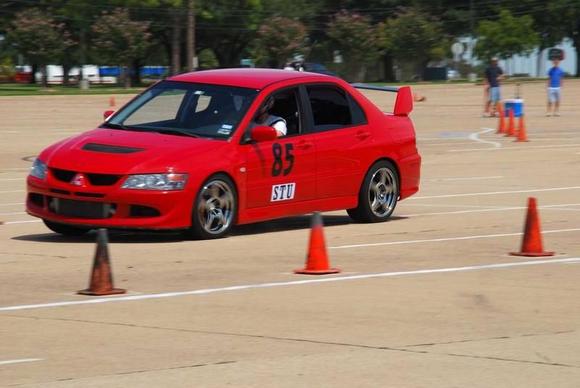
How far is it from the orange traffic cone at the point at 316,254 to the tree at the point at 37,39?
6364 cm

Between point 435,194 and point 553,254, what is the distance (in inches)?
235

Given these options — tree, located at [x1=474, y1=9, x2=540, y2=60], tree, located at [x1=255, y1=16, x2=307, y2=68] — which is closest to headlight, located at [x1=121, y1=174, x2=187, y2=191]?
tree, located at [x1=255, y1=16, x2=307, y2=68]

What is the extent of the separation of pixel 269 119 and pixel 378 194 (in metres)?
1.81

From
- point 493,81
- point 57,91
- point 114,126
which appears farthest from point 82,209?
point 57,91

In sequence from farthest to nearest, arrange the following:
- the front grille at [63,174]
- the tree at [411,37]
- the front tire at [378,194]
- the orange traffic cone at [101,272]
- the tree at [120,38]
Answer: the tree at [411,37]
the tree at [120,38]
the front tire at [378,194]
the front grille at [63,174]
the orange traffic cone at [101,272]

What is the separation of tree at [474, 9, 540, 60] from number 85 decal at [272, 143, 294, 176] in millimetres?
73969

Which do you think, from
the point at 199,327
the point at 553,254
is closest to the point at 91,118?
the point at 553,254

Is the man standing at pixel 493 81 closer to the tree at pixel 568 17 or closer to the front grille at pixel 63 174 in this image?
the front grille at pixel 63 174

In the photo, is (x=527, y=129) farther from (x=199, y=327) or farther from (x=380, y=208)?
(x=199, y=327)

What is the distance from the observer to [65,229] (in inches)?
498

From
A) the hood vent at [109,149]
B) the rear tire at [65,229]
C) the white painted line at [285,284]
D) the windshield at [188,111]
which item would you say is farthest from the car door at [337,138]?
the white painted line at [285,284]

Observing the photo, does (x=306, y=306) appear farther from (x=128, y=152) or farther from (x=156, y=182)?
(x=128, y=152)

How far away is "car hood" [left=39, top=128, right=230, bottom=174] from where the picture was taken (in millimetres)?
11828

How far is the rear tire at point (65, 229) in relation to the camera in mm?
12480
